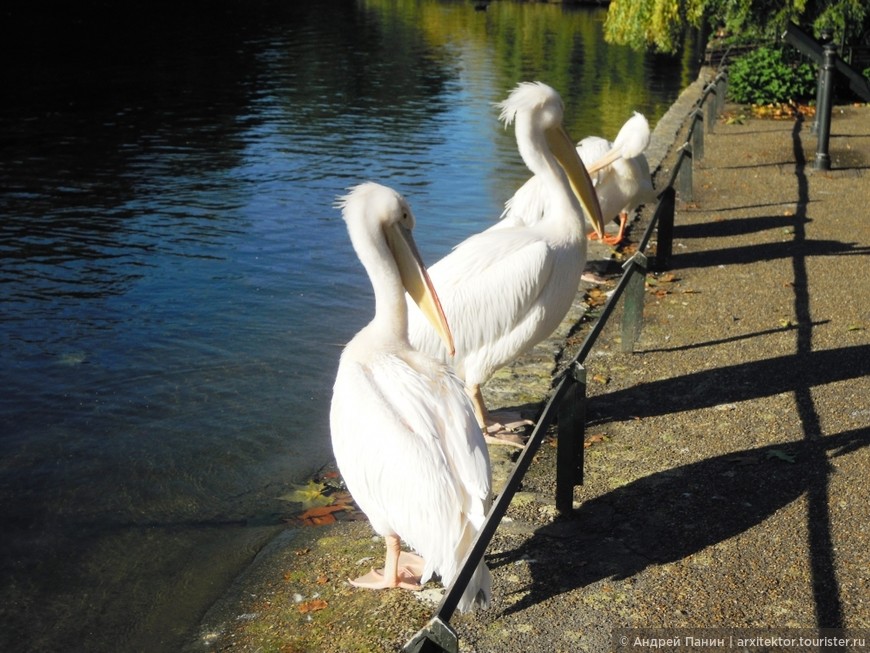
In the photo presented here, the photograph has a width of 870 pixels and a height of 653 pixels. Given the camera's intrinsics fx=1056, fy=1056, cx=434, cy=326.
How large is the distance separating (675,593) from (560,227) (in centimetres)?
206

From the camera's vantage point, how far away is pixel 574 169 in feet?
18.4

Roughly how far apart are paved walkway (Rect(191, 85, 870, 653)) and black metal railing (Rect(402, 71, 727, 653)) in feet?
0.62

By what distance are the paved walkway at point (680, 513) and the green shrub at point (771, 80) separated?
918 cm

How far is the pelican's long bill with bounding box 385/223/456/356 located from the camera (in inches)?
152

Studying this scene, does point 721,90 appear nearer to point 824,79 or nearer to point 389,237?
point 824,79

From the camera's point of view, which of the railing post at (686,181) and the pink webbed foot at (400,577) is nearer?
the pink webbed foot at (400,577)

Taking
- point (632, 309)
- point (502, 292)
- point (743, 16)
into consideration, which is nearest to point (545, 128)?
point (632, 309)

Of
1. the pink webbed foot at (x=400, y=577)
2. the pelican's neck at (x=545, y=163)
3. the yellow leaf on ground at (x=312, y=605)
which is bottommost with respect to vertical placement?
the yellow leaf on ground at (x=312, y=605)

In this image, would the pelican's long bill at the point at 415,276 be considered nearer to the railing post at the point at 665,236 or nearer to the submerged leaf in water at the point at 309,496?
the submerged leaf in water at the point at 309,496

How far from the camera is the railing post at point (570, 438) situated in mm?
3814

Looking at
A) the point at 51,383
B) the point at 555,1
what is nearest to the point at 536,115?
the point at 51,383

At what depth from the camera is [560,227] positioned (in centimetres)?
496

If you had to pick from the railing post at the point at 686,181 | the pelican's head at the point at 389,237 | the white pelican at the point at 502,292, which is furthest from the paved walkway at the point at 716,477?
the railing post at the point at 686,181

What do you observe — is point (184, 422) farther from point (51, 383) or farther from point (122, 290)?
point (122, 290)
